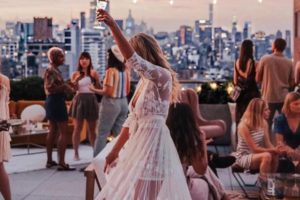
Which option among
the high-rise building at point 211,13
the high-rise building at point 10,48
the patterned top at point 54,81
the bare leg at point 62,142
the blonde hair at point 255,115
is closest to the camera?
the blonde hair at point 255,115

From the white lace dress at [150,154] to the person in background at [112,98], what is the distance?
4.28 m

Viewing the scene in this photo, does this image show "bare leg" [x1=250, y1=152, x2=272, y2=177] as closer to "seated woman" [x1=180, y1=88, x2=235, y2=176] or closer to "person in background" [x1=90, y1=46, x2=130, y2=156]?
"seated woman" [x1=180, y1=88, x2=235, y2=176]

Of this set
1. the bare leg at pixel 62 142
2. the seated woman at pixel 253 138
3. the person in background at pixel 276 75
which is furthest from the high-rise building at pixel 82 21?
the seated woman at pixel 253 138

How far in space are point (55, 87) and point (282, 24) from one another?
5273 millimetres

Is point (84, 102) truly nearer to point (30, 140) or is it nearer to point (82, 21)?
point (30, 140)

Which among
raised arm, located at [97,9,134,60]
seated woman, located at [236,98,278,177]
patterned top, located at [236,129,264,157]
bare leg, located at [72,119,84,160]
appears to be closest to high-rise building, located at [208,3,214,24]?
bare leg, located at [72,119,84,160]

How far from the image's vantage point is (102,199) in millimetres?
4699

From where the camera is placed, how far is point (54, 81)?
9.20 m

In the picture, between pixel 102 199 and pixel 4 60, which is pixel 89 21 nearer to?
pixel 4 60

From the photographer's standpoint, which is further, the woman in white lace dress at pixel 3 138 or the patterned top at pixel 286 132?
the patterned top at pixel 286 132

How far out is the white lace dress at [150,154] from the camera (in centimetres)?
448

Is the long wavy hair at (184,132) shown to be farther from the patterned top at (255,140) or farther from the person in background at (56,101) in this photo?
the person in background at (56,101)

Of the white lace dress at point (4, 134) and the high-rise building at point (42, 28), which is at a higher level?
the high-rise building at point (42, 28)

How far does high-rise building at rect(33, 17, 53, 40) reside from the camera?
42.6ft
